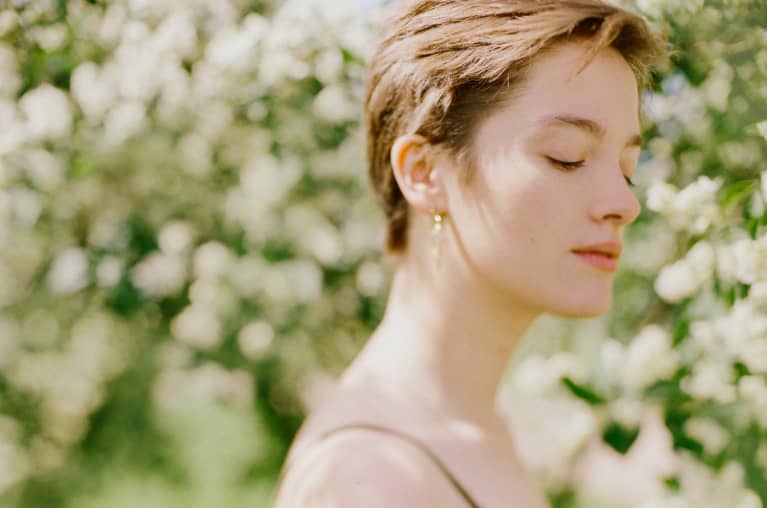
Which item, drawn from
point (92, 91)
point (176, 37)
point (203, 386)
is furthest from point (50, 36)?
point (203, 386)

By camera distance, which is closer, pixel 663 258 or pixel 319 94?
pixel 663 258

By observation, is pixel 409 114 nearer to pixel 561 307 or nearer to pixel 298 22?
pixel 561 307

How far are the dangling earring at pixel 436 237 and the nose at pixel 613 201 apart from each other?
239 mm

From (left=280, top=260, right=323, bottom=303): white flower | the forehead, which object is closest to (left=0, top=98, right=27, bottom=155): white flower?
(left=280, top=260, right=323, bottom=303): white flower

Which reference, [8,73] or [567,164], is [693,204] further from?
[8,73]

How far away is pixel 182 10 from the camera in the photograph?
8.32ft

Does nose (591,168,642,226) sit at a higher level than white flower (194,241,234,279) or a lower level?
higher

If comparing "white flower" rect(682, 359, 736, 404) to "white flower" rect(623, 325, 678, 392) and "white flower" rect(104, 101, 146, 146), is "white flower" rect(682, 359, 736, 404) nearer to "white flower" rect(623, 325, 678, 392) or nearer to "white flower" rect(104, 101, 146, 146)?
"white flower" rect(623, 325, 678, 392)

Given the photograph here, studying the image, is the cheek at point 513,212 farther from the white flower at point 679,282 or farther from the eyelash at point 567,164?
the white flower at point 679,282

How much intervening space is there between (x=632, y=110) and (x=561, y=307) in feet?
1.00

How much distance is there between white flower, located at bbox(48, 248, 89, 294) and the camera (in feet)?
8.40

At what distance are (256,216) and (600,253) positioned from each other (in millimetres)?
1296

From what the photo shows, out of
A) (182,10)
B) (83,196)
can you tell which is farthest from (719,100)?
(83,196)

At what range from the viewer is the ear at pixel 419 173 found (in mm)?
1425
